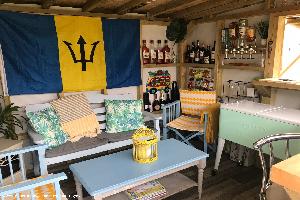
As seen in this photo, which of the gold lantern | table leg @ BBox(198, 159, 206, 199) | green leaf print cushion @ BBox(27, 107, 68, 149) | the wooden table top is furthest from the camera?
green leaf print cushion @ BBox(27, 107, 68, 149)

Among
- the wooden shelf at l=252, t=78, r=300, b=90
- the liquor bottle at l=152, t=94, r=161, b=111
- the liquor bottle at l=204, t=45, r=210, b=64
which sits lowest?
the liquor bottle at l=152, t=94, r=161, b=111

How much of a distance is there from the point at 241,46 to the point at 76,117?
8.21 feet

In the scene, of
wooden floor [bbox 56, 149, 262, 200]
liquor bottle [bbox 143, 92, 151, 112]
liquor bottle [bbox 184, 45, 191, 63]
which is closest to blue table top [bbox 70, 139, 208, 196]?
wooden floor [bbox 56, 149, 262, 200]

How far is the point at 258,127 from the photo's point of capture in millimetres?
2654

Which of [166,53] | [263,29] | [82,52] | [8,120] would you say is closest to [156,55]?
[166,53]

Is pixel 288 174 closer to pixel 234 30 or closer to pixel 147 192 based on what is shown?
pixel 147 192

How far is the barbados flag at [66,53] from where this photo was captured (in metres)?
3.14

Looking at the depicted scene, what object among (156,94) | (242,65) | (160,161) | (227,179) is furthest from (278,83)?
(156,94)

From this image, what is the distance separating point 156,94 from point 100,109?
128 cm

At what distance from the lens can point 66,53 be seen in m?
3.48

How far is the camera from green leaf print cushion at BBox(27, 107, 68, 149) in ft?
9.28

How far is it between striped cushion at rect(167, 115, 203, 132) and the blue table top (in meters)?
0.70

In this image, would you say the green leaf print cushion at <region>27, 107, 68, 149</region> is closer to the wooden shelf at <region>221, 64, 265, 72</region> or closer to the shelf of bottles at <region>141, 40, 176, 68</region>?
the shelf of bottles at <region>141, 40, 176, 68</region>

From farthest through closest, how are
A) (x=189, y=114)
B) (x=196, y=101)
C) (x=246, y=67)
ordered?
(x=189, y=114) < (x=196, y=101) < (x=246, y=67)
